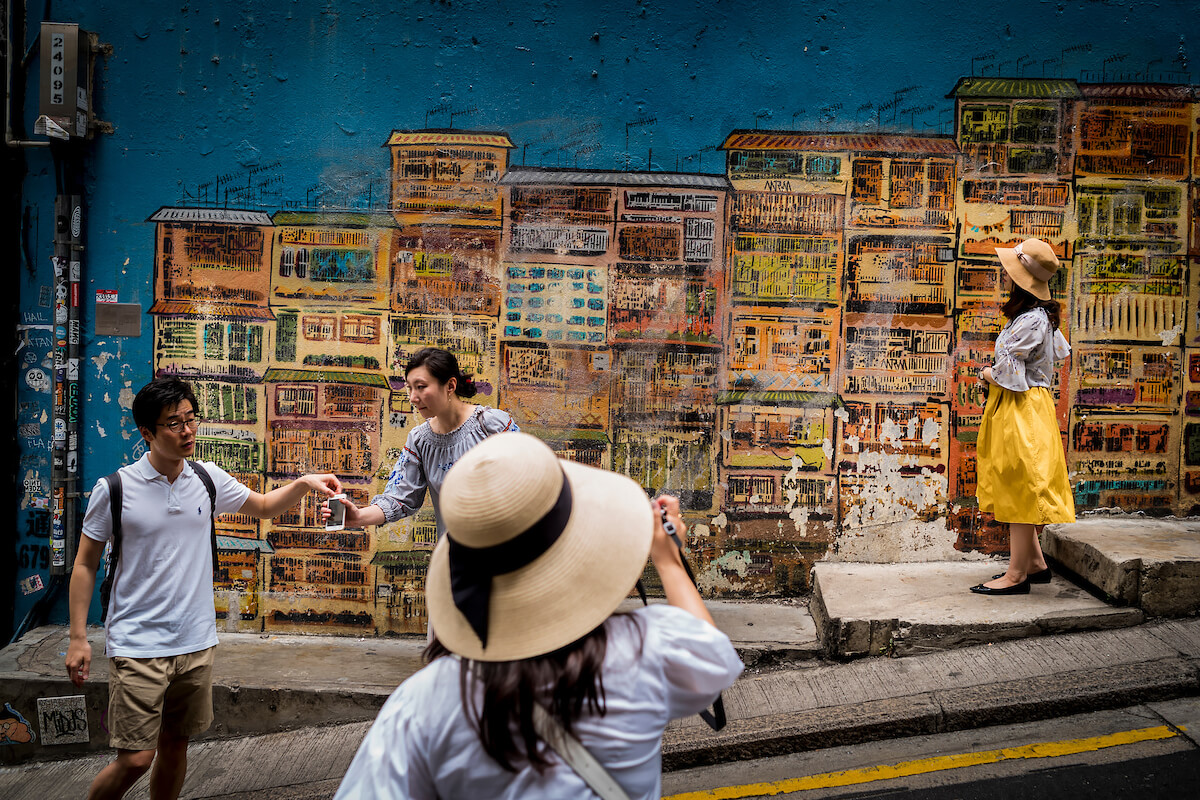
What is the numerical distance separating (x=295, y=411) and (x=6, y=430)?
6.29ft

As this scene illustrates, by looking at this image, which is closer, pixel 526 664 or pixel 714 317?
pixel 526 664

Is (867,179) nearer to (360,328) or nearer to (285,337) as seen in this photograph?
(360,328)

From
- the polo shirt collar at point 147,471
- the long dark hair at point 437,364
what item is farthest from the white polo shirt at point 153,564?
the long dark hair at point 437,364

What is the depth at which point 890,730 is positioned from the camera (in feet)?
13.6

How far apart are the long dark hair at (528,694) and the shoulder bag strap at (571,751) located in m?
0.01

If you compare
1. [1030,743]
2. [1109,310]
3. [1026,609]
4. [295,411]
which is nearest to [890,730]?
[1030,743]

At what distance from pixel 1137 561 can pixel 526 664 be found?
448 cm

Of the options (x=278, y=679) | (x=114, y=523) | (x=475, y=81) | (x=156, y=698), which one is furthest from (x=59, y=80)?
(x=156, y=698)

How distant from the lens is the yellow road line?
3.81 m

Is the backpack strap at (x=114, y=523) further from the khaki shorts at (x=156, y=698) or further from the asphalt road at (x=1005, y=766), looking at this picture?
the asphalt road at (x=1005, y=766)

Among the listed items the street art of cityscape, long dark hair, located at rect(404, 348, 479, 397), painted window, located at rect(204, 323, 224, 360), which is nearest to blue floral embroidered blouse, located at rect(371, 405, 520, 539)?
long dark hair, located at rect(404, 348, 479, 397)

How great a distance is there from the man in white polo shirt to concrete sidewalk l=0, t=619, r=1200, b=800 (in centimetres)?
102

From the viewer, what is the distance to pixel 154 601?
129 inches

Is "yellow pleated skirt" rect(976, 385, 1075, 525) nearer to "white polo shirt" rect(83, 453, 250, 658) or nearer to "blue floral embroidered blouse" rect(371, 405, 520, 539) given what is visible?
"blue floral embroidered blouse" rect(371, 405, 520, 539)
